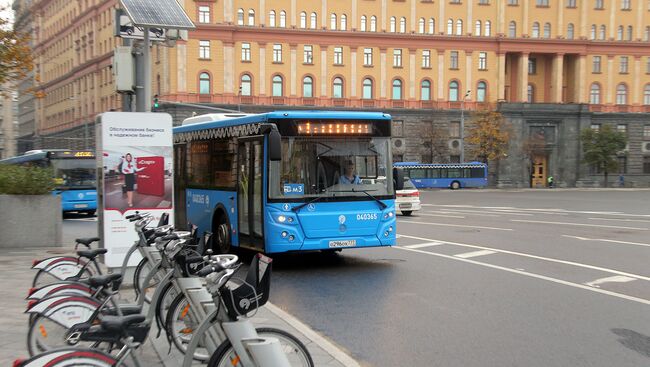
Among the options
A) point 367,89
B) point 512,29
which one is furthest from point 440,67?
point 512,29

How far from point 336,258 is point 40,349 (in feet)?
28.0

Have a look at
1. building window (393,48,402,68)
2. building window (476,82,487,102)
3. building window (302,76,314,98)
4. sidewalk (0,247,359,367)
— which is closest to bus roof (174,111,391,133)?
sidewalk (0,247,359,367)

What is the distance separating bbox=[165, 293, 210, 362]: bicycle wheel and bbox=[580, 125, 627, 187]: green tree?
71048 mm

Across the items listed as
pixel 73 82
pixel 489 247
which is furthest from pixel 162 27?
pixel 73 82

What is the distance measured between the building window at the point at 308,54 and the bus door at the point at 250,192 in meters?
58.3

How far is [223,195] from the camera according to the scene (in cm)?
1306

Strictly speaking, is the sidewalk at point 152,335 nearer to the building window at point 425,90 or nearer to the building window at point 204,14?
the building window at point 204,14

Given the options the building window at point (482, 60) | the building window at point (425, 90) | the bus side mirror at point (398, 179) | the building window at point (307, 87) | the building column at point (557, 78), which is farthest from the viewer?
the building column at point (557, 78)

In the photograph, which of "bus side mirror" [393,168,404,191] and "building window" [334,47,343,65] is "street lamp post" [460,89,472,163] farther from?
"bus side mirror" [393,168,404,191]

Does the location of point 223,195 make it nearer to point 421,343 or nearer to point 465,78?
point 421,343

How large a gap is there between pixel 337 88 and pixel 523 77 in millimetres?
22683

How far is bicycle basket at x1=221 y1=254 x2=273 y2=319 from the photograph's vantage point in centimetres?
411

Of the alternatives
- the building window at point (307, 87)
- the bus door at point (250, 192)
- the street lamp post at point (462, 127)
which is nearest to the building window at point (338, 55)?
the building window at point (307, 87)

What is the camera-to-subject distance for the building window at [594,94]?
76.6 metres
